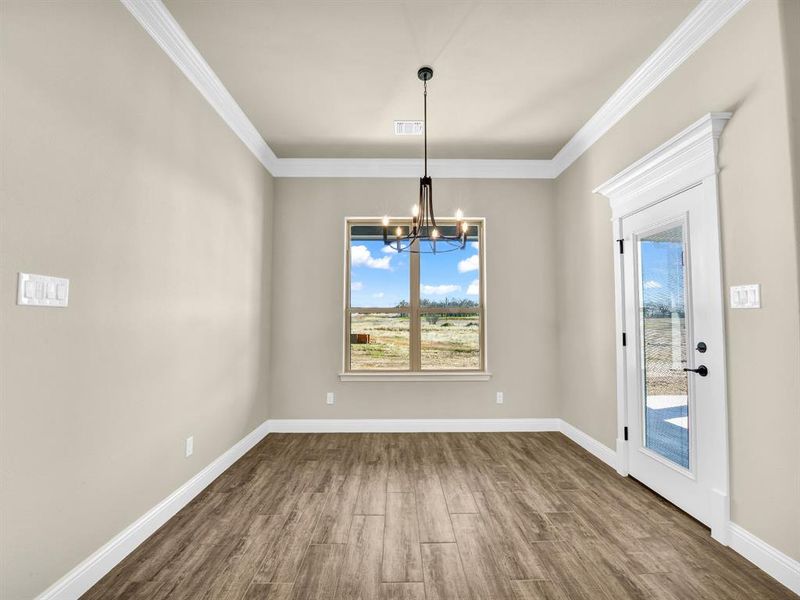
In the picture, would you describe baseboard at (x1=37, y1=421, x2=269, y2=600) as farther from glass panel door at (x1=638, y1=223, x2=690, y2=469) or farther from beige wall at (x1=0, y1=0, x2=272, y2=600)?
glass panel door at (x1=638, y1=223, x2=690, y2=469)

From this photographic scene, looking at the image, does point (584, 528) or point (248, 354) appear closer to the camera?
point (584, 528)

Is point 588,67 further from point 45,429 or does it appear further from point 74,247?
point 45,429

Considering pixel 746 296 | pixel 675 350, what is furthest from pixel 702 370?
pixel 746 296

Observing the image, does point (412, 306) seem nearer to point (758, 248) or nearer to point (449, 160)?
point (449, 160)

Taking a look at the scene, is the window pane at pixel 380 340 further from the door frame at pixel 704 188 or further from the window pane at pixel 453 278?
the door frame at pixel 704 188

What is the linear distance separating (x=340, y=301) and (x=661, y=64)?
11.2 feet

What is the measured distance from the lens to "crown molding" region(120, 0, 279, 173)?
2262mm

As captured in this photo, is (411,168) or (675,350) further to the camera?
(411,168)

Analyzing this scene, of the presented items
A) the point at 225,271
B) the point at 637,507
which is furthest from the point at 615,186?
the point at 225,271

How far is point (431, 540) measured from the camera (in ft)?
7.49

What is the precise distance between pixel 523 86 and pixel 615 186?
1058 mm

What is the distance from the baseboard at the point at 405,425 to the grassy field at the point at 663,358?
5.70 feet

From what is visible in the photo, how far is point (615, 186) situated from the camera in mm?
3246

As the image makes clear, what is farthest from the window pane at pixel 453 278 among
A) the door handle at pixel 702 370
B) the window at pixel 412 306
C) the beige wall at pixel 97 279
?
the door handle at pixel 702 370
